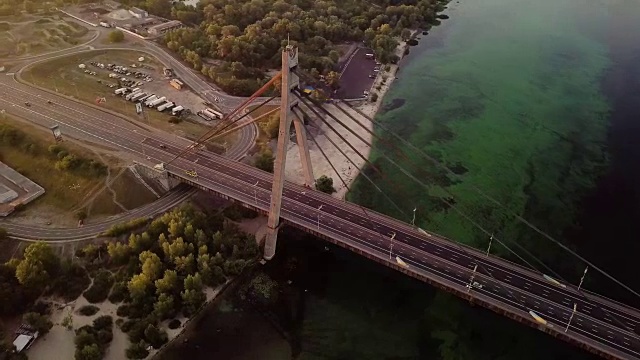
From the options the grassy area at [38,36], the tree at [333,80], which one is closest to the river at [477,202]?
the tree at [333,80]

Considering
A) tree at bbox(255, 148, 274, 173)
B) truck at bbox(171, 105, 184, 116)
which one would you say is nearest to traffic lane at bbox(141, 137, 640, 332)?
tree at bbox(255, 148, 274, 173)

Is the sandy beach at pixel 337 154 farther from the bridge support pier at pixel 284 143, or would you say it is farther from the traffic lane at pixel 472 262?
the traffic lane at pixel 472 262

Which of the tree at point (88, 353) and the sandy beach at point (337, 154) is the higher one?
the sandy beach at point (337, 154)

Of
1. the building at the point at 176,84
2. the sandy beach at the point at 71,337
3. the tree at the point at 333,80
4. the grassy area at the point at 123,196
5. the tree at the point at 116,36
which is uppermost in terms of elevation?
the tree at the point at 333,80

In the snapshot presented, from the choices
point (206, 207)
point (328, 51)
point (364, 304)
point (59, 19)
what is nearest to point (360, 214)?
point (364, 304)

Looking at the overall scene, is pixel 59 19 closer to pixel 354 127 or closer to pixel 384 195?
pixel 354 127
